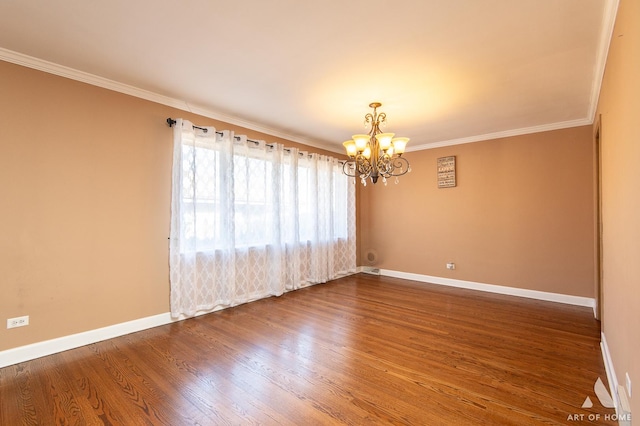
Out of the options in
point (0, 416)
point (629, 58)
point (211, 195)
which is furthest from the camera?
point (211, 195)

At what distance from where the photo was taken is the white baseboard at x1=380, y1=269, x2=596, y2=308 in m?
4.05

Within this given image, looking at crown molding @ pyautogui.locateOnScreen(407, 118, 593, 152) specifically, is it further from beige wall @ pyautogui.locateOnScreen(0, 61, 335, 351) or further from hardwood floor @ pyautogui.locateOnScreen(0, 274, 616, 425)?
beige wall @ pyautogui.locateOnScreen(0, 61, 335, 351)

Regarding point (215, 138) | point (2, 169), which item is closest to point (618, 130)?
point (215, 138)

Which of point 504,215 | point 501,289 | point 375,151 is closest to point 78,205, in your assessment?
point 375,151

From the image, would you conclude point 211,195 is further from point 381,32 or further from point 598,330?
point 598,330

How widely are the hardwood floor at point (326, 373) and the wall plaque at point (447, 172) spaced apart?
7.88ft

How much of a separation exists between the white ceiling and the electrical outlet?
2.26 meters

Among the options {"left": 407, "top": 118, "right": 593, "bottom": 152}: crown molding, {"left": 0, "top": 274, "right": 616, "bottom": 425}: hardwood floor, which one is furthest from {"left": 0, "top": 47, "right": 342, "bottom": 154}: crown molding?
{"left": 407, "top": 118, "right": 593, "bottom": 152}: crown molding

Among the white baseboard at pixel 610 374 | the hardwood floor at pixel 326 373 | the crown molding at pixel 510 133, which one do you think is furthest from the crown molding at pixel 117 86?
the white baseboard at pixel 610 374

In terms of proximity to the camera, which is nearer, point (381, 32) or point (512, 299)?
point (381, 32)

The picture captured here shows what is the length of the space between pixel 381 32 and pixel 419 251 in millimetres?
4276

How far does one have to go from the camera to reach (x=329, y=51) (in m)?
2.42

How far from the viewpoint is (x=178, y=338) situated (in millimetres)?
2951

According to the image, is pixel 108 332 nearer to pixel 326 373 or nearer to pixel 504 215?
pixel 326 373
